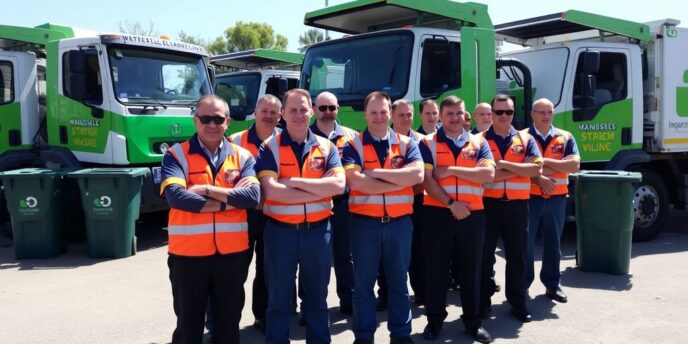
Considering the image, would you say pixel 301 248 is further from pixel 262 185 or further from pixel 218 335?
pixel 218 335

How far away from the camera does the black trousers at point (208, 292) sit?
297 cm

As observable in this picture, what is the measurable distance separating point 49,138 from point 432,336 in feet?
19.0

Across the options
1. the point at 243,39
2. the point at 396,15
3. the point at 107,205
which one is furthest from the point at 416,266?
the point at 243,39

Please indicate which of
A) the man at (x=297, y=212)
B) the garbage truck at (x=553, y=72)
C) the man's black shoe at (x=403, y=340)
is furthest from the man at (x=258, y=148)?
the garbage truck at (x=553, y=72)

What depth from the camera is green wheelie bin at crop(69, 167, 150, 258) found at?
643 cm

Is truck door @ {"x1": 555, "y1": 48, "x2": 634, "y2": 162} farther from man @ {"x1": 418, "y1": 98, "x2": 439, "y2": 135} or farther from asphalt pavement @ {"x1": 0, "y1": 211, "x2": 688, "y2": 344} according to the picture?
man @ {"x1": 418, "y1": 98, "x2": 439, "y2": 135}

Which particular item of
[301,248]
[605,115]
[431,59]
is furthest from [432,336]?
[605,115]

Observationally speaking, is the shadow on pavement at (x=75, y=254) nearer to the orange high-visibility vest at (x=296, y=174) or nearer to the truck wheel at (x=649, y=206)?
the orange high-visibility vest at (x=296, y=174)

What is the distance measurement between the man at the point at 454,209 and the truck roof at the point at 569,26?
11.0 ft

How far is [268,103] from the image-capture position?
411 centimetres

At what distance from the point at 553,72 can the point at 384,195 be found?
4.22 m

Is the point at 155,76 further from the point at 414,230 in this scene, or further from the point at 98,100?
the point at 414,230

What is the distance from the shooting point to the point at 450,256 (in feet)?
12.9

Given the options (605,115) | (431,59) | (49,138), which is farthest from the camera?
(49,138)
